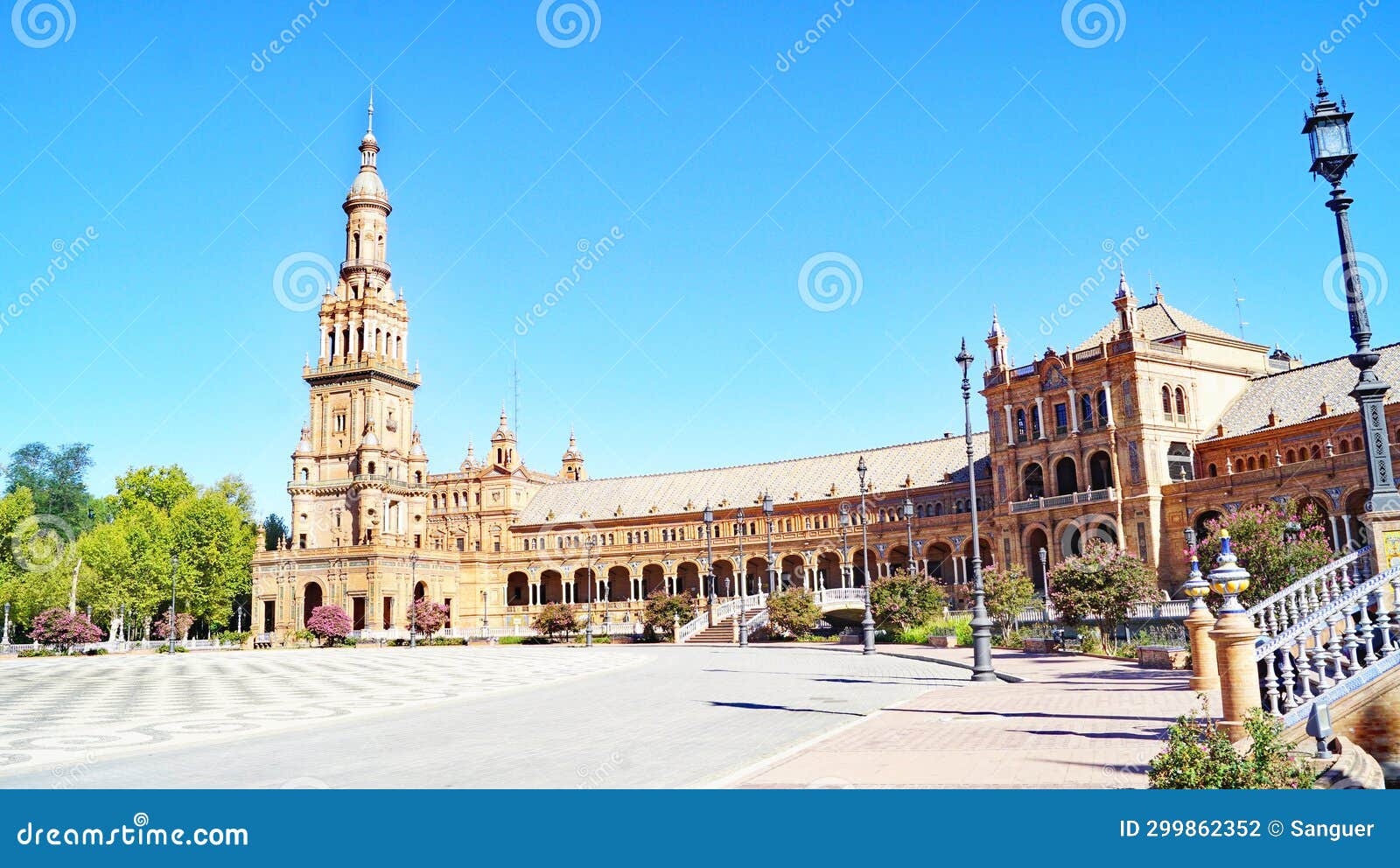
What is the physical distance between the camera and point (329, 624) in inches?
2635

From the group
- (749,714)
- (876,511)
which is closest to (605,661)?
(749,714)

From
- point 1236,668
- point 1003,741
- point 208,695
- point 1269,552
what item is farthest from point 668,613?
point 1236,668

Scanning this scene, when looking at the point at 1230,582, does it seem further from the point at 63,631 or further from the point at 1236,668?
the point at 63,631

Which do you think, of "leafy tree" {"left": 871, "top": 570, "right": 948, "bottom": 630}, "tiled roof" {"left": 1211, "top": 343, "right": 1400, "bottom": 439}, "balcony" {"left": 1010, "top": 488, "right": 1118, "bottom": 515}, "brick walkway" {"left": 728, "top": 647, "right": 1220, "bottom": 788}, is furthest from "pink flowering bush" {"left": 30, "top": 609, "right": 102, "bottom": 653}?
"tiled roof" {"left": 1211, "top": 343, "right": 1400, "bottom": 439}

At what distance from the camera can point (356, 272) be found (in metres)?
89.2

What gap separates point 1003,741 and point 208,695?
19216 millimetres

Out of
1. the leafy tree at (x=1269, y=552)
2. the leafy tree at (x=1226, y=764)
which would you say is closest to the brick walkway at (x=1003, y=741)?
the leafy tree at (x=1226, y=764)

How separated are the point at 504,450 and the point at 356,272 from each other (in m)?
21.9

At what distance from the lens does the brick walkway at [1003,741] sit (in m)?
9.83

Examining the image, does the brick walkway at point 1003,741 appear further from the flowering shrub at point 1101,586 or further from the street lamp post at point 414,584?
the street lamp post at point 414,584

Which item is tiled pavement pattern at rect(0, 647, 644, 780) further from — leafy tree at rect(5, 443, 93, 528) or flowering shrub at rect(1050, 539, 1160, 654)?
leafy tree at rect(5, 443, 93, 528)

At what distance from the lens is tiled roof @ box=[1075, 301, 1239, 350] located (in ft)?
203

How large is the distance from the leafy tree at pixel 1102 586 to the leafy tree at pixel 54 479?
81250mm

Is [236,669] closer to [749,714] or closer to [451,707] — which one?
[451,707]
